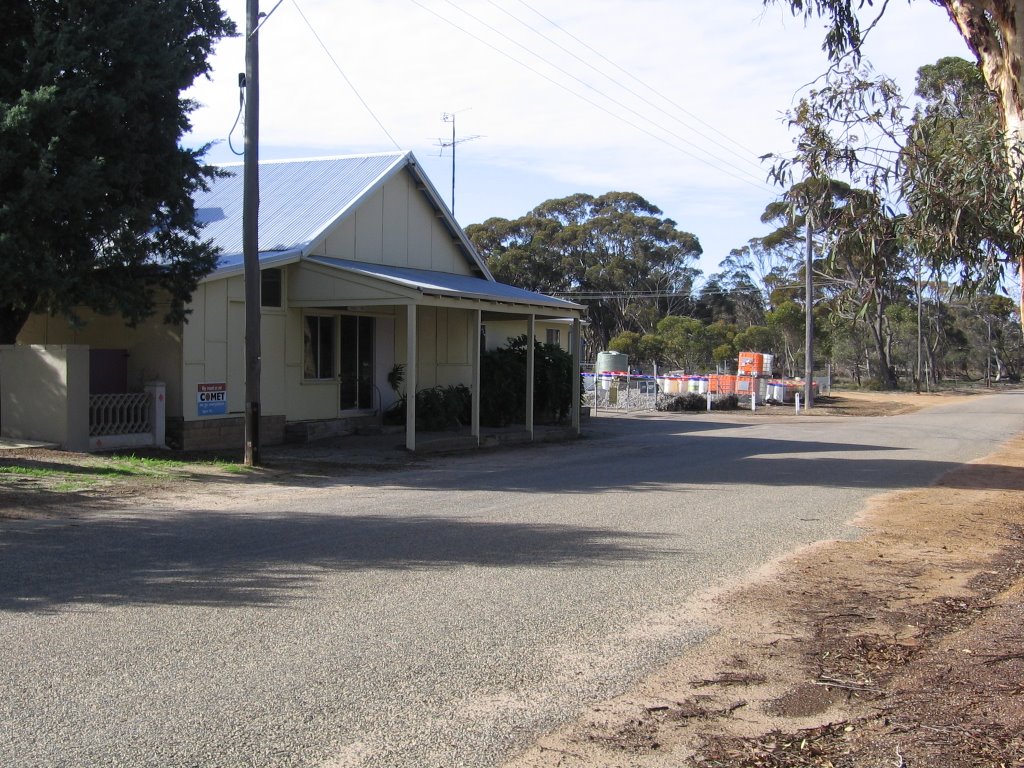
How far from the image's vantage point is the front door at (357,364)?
69.8 feet

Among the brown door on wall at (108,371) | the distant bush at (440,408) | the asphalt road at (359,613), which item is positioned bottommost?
the asphalt road at (359,613)

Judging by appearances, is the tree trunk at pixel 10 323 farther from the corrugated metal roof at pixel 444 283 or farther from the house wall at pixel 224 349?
the corrugated metal roof at pixel 444 283

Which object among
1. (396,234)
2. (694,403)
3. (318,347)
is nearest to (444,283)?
(396,234)

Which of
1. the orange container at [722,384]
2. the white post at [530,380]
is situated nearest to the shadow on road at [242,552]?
the white post at [530,380]

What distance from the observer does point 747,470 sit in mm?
16969

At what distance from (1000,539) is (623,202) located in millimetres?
63169

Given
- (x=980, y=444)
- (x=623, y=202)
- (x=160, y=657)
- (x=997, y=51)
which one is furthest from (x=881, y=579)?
(x=623, y=202)

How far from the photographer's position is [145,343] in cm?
1747

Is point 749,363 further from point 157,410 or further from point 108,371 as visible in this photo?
point 108,371

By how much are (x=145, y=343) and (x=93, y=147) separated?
4162mm

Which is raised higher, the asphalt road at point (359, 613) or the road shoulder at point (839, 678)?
the asphalt road at point (359, 613)

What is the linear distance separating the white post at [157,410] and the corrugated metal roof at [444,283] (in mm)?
4276

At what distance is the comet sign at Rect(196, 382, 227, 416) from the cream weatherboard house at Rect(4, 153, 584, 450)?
27 mm

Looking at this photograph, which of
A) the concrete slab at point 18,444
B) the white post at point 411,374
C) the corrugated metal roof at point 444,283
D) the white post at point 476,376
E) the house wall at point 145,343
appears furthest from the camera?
the white post at point 476,376
